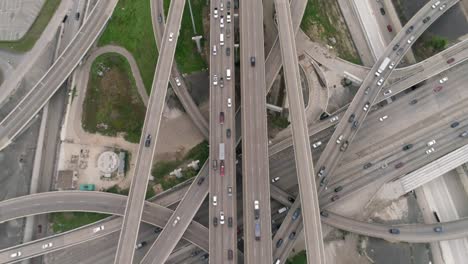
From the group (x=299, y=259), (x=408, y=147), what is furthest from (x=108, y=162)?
(x=408, y=147)

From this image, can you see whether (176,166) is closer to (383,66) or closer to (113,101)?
(113,101)

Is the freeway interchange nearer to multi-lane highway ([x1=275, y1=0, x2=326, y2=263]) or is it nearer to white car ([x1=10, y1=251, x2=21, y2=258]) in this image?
multi-lane highway ([x1=275, y1=0, x2=326, y2=263])

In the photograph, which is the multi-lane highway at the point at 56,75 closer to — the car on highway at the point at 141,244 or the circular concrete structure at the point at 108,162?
the circular concrete structure at the point at 108,162

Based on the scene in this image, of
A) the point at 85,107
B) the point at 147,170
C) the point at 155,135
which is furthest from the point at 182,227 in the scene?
the point at 85,107

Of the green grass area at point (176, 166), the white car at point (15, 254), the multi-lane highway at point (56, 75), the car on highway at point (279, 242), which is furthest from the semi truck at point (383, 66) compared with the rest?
the white car at point (15, 254)

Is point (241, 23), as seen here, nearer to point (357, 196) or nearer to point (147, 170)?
point (147, 170)
